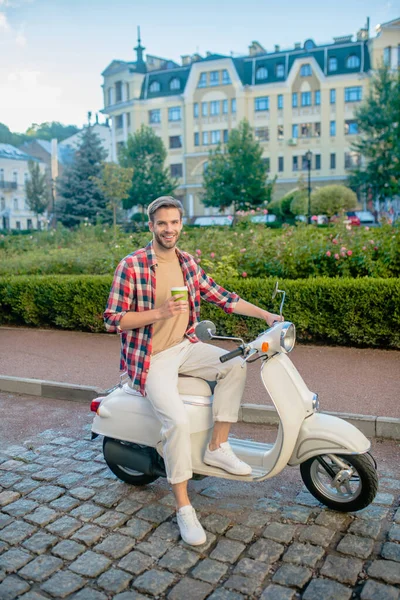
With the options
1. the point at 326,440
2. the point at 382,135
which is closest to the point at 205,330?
the point at 326,440

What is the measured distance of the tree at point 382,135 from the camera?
43969mm

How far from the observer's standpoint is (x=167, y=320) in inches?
160

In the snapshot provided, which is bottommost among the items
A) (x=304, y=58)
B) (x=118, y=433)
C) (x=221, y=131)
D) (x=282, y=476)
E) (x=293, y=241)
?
(x=282, y=476)

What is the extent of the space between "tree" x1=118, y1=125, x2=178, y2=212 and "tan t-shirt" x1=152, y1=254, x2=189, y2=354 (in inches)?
1979

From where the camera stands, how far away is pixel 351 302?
8.12m

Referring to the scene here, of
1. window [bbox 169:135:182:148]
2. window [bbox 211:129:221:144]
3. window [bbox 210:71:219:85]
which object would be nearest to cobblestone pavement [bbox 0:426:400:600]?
window [bbox 211:129:221:144]

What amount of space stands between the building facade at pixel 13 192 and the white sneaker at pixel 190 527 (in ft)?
246

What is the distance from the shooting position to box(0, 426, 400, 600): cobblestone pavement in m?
3.16

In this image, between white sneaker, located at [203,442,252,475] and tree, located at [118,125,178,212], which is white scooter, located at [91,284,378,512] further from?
tree, located at [118,125,178,212]

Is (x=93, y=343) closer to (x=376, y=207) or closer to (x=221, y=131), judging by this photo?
(x=376, y=207)

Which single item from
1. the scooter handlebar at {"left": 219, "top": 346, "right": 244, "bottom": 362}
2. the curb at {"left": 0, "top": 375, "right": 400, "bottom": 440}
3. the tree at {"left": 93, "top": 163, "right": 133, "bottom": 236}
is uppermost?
the tree at {"left": 93, "top": 163, "right": 133, "bottom": 236}

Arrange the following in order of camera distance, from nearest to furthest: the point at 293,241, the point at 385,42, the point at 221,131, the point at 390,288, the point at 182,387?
the point at 182,387
the point at 390,288
the point at 293,241
the point at 385,42
the point at 221,131

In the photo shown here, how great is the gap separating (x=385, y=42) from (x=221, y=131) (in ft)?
54.7

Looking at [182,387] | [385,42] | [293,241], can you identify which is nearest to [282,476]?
[182,387]
